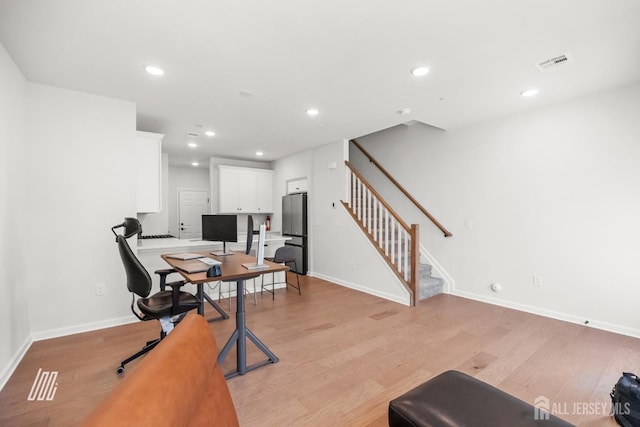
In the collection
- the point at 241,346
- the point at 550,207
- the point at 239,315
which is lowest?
the point at 241,346

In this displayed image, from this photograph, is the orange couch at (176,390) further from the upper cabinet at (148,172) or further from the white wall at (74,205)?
the upper cabinet at (148,172)

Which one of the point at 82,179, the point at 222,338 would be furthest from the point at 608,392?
the point at 82,179

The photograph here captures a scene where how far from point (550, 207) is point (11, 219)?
5.64 metres

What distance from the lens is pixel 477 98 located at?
3350mm

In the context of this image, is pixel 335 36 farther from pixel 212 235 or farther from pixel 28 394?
pixel 28 394

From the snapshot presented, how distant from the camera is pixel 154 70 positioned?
2.68 metres

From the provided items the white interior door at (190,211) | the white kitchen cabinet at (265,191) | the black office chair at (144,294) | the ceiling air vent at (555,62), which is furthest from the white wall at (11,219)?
the white interior door at (190,211)

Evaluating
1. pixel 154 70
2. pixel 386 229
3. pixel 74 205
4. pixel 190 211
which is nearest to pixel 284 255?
pixel 386 229

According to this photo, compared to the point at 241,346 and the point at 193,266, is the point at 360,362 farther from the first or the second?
the point at 193,266

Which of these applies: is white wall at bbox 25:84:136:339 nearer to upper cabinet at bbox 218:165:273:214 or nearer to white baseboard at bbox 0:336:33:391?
white baseboard at bbox 0:336:33:391

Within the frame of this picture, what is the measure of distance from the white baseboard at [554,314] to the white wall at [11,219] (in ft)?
16.9

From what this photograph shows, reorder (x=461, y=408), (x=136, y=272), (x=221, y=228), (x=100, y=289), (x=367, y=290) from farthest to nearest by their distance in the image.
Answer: (x=367, y=290) < (x=221, y=228) < (x=100, y=289) < (x=136, y=272) < (x=461, y=408)

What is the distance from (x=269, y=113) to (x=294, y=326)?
2714mm

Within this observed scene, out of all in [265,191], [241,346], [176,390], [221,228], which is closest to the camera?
[176,390]
